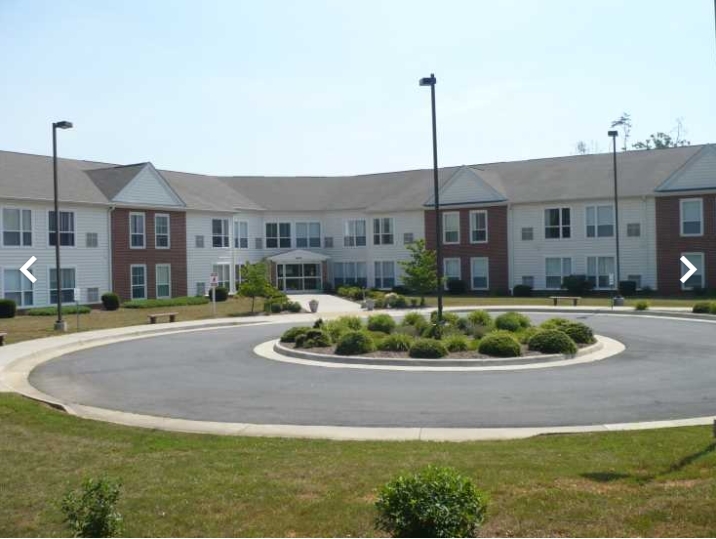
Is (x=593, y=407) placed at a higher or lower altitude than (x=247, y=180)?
lower

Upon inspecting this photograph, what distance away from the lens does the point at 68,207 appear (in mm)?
41031

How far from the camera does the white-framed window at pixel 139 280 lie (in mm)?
44600

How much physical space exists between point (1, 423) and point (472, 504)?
28.3ft

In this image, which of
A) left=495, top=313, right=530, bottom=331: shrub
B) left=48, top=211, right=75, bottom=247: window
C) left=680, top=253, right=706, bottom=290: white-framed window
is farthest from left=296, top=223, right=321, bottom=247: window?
left=495, top=313, right=530, bottom=331: shrub

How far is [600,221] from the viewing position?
154ft

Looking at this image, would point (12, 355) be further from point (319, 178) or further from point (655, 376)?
point (319, 178)

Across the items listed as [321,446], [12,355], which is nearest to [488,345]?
[321,446]

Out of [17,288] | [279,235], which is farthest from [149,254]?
[279,235]

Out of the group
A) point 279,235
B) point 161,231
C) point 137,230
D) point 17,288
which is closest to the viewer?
point 17,288

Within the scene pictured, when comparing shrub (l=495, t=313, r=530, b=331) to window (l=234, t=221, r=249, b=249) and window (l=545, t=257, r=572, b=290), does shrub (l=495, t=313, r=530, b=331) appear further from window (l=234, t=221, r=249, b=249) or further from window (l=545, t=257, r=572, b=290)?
window (l=234, t=221, r=249, b=249)

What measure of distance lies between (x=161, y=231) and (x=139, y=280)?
3396 millimetres

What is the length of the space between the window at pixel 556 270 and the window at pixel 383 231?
1114 cm

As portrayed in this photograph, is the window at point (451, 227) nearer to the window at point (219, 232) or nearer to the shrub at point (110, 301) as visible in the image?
the window at point (219, 232)

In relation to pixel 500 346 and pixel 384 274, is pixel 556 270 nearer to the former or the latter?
pixel 384 274
